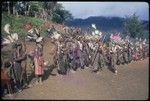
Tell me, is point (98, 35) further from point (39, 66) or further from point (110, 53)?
point (39, 66)

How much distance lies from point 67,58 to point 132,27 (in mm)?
20619

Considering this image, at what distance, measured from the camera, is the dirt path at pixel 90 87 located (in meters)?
13.6

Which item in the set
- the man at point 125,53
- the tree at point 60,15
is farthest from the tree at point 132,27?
the man at point 125,53

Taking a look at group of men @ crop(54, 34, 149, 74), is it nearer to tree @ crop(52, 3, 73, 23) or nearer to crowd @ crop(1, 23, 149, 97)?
crowd @ crop(1, 23, 149, 97)

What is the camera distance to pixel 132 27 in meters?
37.6

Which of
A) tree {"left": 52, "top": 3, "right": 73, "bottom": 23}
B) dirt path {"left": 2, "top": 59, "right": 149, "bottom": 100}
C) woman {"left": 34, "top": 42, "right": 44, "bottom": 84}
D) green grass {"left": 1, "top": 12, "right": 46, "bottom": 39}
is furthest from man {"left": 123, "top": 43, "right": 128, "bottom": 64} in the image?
woman {"left": 34, "top": 42, "right": 44, "bottom": 84}

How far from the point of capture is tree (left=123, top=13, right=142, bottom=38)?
121 feet

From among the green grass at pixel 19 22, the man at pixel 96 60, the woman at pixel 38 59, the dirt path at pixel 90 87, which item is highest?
the green grass at pixel 19 22

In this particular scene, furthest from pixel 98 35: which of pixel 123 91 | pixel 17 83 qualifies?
pixel 17 83

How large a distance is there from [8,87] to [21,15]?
15372mm

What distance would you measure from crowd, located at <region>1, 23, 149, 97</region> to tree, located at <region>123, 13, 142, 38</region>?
11.0m

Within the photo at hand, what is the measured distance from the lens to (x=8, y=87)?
42.0ft

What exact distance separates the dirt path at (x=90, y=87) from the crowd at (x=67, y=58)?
421 mm

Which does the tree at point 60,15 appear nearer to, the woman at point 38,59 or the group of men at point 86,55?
the group of men at point 86,55
